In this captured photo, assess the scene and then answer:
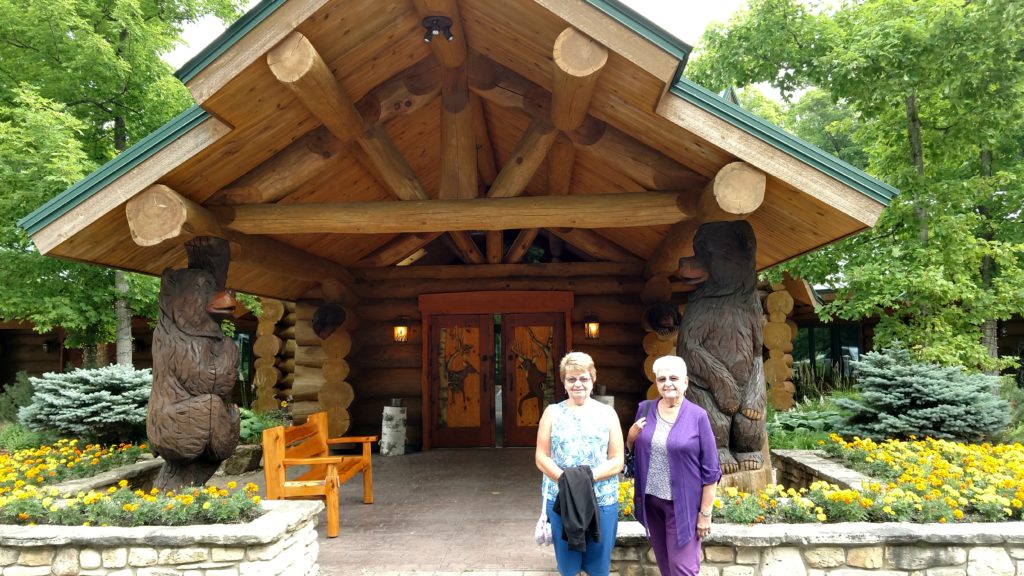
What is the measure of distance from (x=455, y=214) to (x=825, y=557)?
3.75 meters

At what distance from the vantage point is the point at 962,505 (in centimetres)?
415

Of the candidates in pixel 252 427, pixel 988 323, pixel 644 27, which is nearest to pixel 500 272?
pixel 252 427

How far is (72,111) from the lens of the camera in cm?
1136

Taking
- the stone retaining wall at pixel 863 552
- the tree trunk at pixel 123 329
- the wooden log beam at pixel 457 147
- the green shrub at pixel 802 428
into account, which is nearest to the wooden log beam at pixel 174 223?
the wooden log beam at pixel 457 147

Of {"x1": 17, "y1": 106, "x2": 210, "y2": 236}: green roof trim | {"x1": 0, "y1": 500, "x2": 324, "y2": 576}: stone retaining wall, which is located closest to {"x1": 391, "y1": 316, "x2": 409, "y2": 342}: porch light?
{"x1": 17, "y1": 106, "x2": 210, "y2": 236}: green roof trim

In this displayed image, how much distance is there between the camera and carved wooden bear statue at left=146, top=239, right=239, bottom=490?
4.76 meters

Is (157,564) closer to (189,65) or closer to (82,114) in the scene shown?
(189,65)

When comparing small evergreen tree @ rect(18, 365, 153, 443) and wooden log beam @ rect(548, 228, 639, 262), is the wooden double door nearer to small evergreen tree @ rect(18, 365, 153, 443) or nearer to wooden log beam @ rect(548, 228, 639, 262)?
wooden log beam @ rect(548, 228, 639, 262)

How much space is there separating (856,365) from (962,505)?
125 inches

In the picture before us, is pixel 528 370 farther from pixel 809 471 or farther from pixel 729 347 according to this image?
pixel 729 347

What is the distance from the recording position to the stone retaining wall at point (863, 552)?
3719mm

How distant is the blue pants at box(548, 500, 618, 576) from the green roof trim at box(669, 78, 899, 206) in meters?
2.75

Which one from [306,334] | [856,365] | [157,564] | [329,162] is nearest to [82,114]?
[306,334]

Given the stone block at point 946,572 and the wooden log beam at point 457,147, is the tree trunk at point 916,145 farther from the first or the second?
the wooden log beam at point 457,147
